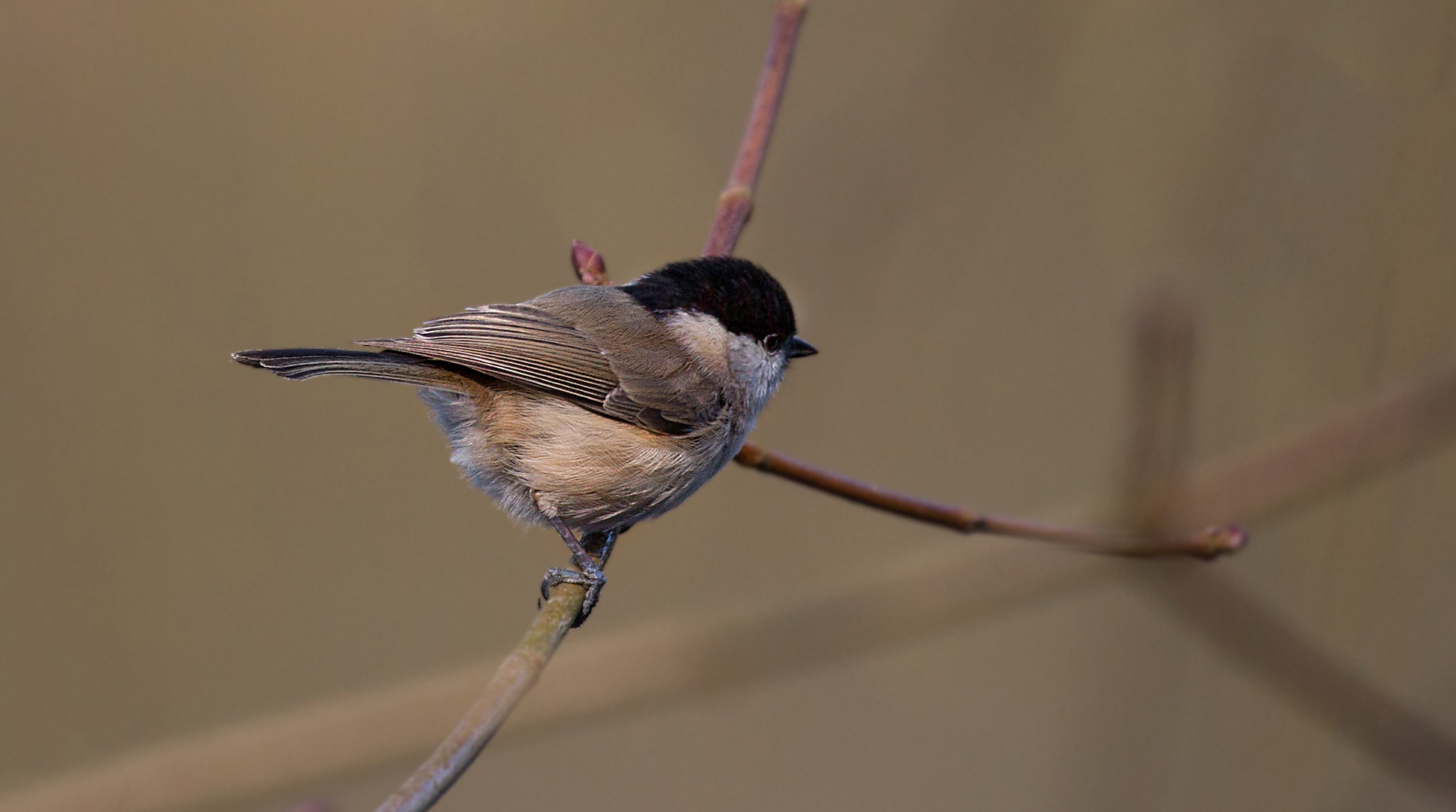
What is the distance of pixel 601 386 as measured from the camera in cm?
258

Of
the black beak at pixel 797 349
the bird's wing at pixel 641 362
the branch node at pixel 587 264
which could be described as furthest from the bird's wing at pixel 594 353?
the black beak at pixel 797 349

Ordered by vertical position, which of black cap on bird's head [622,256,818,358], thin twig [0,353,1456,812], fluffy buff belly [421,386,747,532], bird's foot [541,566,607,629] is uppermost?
black cap on bird's head [622,256,818,358]

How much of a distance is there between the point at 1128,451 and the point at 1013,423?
206cm

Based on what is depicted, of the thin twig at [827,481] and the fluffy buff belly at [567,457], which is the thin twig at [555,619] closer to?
the thin twig at [827,481]

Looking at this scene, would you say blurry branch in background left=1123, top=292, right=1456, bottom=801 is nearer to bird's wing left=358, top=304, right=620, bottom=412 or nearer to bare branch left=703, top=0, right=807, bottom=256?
bare branch left=703, top=0, right=807, bottom=256

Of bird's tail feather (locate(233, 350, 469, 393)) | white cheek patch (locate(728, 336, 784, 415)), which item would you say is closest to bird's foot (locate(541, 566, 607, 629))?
bird's tail feather (locate(233, 350, 469, 393))

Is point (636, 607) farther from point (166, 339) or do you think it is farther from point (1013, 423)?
point (166, 339)

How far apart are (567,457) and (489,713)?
1090 millimetres

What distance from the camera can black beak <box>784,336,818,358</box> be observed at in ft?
9.21

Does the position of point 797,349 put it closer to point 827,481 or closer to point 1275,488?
point 827,481

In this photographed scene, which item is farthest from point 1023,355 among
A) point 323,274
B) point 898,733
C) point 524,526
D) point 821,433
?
point 323,274

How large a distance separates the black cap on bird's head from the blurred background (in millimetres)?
565

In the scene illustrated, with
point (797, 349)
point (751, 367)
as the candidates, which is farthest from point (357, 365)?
point (797, 349)

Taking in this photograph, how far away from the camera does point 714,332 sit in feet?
8.89
